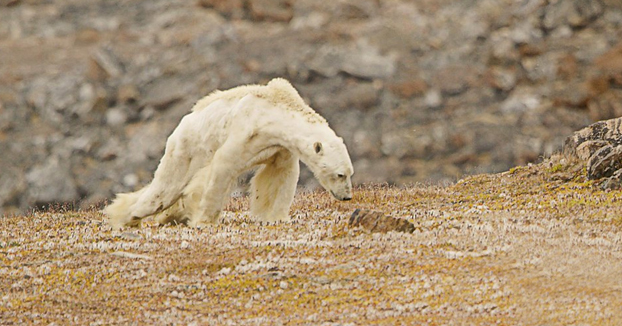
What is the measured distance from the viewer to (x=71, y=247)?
1518 cm

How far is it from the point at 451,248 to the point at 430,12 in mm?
64920

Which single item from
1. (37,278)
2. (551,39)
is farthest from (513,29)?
(37,278)

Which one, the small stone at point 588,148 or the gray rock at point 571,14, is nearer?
the small stone at point 588,148

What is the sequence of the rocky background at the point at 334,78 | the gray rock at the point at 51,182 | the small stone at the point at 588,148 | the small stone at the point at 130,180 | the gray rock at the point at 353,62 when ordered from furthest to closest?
1. the gray rock at the point at 353,62
2. the rocky background at the point at 334,78
3. the gray rock at the point at 51,182
4. the small stone at the point at 130,180
5. the small stone at the point at 588,148

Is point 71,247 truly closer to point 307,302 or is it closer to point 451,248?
point 307,302

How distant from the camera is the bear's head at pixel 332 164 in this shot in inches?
674

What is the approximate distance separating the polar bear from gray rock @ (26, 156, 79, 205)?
44.6 metres

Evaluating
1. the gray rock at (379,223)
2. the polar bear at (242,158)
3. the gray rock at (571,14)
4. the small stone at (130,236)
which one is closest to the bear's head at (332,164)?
the polar bear at (242,158)

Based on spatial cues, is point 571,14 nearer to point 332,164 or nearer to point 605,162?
point 605,162

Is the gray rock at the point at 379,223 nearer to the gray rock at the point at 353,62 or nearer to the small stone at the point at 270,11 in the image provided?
the gray rock at the point at 353,62

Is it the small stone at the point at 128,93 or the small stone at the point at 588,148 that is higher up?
the small stone at the point at 588,148

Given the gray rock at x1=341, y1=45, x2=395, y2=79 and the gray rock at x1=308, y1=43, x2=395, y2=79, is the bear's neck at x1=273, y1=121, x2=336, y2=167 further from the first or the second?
the gray rock at x1=341, y1=45, x2=395, y2=79

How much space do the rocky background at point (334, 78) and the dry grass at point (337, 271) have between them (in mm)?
44655

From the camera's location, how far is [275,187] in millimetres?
18125
